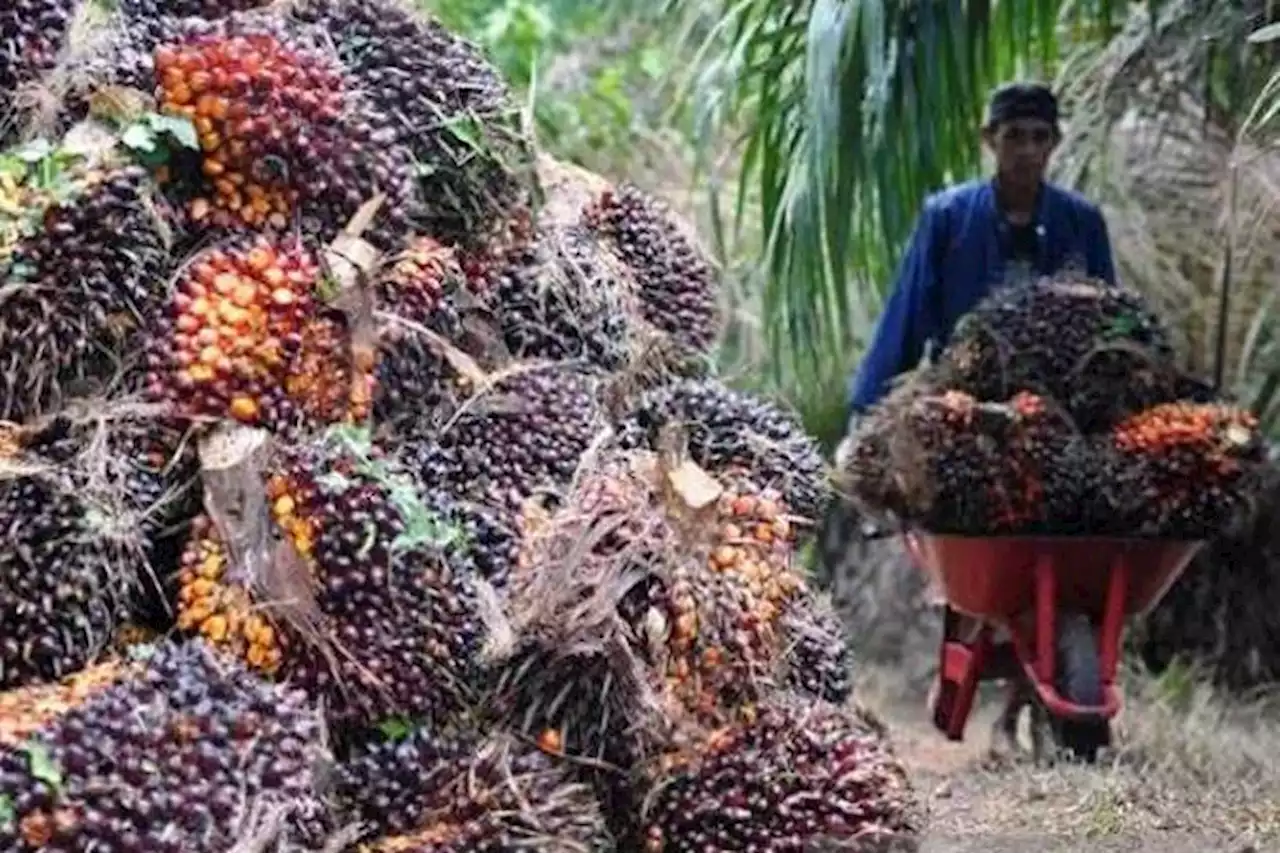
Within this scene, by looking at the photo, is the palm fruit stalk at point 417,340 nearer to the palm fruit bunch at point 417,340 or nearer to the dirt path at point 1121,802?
the palm fruit bunch at point 417,340

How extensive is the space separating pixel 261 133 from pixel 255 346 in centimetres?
24

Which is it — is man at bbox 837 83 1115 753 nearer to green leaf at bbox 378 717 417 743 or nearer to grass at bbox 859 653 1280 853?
grass at bbox 859 653 1280 853

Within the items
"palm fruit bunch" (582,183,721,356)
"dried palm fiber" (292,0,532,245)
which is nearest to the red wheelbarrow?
"palm fruit bunch" (582,183,721,356)

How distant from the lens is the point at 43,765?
1730 mm

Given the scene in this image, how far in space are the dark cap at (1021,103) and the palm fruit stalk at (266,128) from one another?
102 inches

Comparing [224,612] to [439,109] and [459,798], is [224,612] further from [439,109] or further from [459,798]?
[439,109]

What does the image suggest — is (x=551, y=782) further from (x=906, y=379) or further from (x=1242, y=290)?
(x=1242, y=290)

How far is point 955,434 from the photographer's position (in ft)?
13.1

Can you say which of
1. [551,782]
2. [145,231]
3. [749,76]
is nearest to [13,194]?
[145,231]

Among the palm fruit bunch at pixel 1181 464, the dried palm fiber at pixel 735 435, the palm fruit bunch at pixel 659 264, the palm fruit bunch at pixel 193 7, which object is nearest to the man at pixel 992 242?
the palm fruit bunch at pixel 1181 464

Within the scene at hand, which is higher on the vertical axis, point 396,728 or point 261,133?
point 261,133

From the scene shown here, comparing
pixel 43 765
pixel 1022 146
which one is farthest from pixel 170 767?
pixel 1022 146

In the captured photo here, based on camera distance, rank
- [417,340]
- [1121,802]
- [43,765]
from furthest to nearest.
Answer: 1. [1121,802]
2. [417,340]
3. [43,765]

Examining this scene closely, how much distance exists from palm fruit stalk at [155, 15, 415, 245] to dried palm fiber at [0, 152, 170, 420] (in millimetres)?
86
